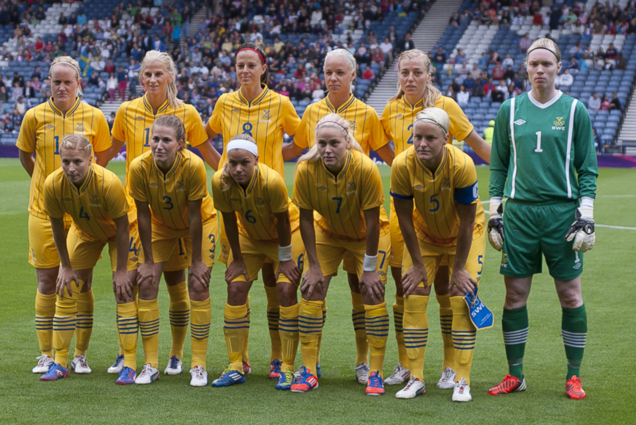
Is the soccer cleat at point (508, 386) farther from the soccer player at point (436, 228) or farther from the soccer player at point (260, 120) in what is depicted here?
the soccer player at point (260, 120)

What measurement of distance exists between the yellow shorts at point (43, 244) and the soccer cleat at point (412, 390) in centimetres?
265

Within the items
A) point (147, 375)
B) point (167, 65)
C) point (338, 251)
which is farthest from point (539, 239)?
point (167, 65)

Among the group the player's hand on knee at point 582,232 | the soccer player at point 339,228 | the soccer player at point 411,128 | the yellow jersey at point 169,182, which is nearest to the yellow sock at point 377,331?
the soccer player at point 339,228

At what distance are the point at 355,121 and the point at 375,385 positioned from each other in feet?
5.98

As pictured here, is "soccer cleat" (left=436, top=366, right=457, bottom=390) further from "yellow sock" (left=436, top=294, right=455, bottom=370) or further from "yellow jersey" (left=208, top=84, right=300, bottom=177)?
"yellow jersey" (left=208, top=84, right=300, bottom=177)

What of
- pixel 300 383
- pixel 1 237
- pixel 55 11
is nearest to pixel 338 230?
pixel 300 383

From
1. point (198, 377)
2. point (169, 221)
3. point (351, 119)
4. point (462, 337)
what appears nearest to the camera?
point (462, 337)

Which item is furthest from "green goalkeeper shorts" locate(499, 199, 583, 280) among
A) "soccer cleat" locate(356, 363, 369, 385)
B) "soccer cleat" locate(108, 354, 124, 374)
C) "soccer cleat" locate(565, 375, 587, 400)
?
"soccer cleat" locate(108, 354, 124, 374)

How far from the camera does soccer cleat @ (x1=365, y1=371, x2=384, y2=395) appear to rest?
4.84 m

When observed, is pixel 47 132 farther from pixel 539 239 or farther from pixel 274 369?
pixel 539 239

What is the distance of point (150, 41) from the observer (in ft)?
103

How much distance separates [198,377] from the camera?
5.07 metres

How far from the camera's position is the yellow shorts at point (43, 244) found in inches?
214

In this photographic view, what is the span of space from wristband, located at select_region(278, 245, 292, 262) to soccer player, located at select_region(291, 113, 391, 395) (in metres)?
0.17
